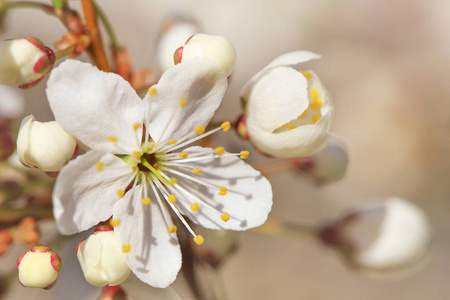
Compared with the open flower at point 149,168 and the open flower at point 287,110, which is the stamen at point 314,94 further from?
the open flower at point 149,168

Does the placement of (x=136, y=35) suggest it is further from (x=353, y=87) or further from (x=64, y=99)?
(x=64, y=99)

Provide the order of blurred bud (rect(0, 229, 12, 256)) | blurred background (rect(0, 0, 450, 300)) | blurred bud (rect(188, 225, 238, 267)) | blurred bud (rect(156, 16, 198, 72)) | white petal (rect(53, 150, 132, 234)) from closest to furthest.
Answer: white petal (rect(53, 150, 132, 234)) < blurred bud (rect(0, 229, 12, 256)) < blurred bud (rect(188, 225, 238, 267)) < blurred bud (rect(156, 16, 198, 72)) < blurred background (rect(0, 0, 450, 300))

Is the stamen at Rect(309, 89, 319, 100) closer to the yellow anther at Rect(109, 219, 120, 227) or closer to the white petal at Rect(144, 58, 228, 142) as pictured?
the white petal at Rect(144, 58, 228, 142)

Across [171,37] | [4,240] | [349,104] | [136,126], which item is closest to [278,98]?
[136,126]

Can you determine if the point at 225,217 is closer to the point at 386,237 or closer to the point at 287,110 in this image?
the point at 287,110

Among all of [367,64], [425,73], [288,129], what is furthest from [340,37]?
[288,129]

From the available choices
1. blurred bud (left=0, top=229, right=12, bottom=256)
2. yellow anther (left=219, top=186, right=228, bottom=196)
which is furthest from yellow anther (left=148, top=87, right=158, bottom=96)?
blurred bud (left=0, top=229, right=12, bottom=256)
